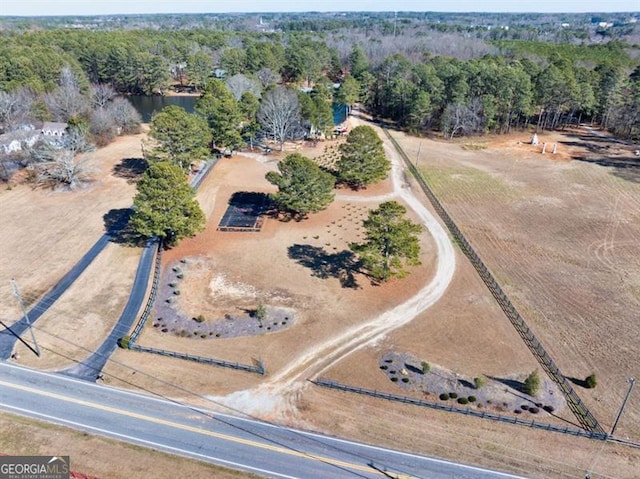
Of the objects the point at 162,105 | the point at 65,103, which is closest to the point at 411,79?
the point at 162,105

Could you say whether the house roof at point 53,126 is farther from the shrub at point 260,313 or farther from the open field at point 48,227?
the shrub at point 260,313

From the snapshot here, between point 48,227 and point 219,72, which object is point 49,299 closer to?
point 48,227

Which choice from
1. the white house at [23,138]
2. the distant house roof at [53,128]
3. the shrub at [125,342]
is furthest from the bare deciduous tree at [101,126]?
the shrub at [125,342]

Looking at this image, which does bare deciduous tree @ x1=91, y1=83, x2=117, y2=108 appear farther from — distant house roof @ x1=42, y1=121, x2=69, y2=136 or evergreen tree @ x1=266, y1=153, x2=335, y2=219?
evergreen tree @ x1=266, y1=153, x2=335, y2=219

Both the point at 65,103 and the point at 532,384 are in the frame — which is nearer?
the point at 532,384

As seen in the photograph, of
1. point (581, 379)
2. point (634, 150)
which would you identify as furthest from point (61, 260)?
point (634, 150)

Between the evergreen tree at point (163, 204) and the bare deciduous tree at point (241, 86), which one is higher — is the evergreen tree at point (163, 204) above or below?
below

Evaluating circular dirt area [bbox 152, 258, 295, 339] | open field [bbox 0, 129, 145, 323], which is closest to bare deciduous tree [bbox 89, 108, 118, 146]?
open field [bbox 0, 129, 145, 323]
